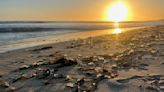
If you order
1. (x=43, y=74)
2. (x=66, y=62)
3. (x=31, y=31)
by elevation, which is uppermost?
(x=66, y=62)

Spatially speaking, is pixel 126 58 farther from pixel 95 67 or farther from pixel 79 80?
pixel 79 80

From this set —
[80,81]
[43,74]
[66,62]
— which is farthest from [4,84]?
[66,62]

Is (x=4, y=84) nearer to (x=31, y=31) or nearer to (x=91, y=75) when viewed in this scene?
(x=91, y=75)

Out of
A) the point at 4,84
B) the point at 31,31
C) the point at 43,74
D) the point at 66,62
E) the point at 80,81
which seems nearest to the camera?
the point at 80,81

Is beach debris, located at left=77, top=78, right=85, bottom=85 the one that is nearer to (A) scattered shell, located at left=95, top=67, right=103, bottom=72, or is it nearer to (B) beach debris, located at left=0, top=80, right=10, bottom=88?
(A) scattered shell, located at left=95, top=67, right=103, bottom=72

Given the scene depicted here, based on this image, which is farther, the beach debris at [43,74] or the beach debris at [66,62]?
the beach debris at [66,62]

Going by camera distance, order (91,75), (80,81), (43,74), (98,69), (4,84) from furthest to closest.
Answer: (98,69)
(43,74)
(91,75)
(4,84)
(80,81)

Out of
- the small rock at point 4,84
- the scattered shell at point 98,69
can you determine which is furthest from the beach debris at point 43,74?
the scattered shell at point 98,69

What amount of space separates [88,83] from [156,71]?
1.71 metres

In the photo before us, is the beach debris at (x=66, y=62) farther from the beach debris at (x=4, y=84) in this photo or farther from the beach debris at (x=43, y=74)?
the beach debris at (x=4, y=84)

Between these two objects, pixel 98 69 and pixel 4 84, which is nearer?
pixel 4 84

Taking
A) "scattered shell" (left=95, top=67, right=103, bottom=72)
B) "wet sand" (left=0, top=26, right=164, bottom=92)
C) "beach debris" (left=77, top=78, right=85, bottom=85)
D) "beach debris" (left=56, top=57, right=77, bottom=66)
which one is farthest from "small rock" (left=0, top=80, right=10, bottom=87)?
"scattered shell" (left=95, top=67, right=103, bottom=72)

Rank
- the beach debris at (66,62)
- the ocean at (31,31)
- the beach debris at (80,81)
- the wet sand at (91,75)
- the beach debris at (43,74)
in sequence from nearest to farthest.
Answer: the wet sand at (91,75) → the beach debris at (80,81) → the beach debris at (43,74) → the beach debris at (66,62) → the ocean at (31,31)

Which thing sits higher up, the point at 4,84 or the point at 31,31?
the point at 4,84
